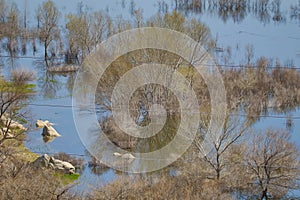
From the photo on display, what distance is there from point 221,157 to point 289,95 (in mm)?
6110

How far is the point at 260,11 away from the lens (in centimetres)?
2838

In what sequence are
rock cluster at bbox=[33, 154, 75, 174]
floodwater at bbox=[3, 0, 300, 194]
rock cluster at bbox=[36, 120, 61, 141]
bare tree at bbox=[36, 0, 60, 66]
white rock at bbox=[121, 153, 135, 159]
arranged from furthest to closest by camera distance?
bare tree at bbox=[36, 0, 60, 66] → rock cluster at bbox=[36, 120, 61, 141] → floodwater at bbox=[3, 0, 300, 194] → white rock at bbox=[121, 153, 135, 159] → rock cluster at bbox=[33, 154, 75, 174]

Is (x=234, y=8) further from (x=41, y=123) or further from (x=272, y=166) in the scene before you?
(x=272, y=166)

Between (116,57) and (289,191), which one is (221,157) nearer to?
(289,191)

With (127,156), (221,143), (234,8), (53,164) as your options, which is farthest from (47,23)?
(221,143)

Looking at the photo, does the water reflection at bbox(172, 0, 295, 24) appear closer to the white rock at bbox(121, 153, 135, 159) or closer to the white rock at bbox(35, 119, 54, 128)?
the white rock at bbox(35, 119, 54, 128)

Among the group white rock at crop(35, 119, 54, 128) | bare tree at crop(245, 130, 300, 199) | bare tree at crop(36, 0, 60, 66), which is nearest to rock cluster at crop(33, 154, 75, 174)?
white rock at crop(35, 119, 54, 128)

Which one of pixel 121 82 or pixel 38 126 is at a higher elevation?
pixel 121 82

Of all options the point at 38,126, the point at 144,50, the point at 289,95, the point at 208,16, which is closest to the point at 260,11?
the point at 208,16

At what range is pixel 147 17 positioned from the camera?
22062 millimetres

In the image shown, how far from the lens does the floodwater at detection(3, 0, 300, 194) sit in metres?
14.2

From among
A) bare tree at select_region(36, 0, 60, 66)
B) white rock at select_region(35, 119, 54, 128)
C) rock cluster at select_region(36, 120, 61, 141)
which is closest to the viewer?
rock cluster at select_region(36, 120, 61, 141)

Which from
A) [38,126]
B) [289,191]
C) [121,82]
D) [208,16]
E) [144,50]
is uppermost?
[208,16]

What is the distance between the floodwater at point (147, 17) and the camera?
14.2m
